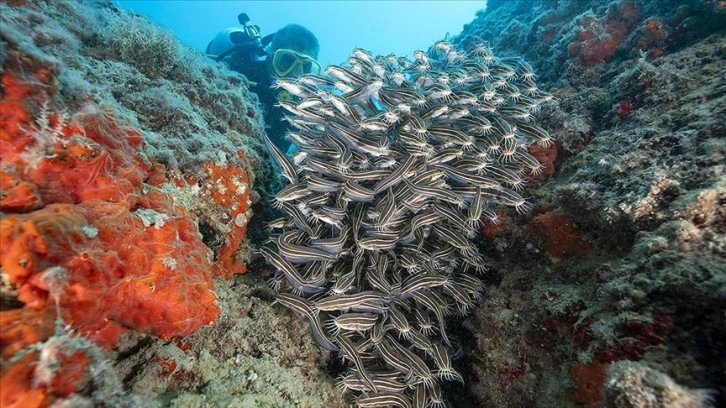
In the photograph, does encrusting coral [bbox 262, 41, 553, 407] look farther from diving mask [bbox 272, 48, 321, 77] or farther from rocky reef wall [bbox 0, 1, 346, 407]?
diving mask [bbox 272, 48, 321, 77]

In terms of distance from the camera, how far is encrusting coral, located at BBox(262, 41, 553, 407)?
570 centimetres

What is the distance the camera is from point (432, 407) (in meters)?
5.96

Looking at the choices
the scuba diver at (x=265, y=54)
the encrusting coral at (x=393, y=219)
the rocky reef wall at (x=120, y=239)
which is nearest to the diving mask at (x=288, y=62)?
the scuba diver at (x=265, y=54)

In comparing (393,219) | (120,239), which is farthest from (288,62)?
(120,239)

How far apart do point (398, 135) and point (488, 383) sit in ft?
14.9

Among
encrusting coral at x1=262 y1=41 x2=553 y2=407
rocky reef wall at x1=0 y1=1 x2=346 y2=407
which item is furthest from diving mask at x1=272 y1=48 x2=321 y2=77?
encrusting coral at x1=262 y1=41 x2=553 y2=407

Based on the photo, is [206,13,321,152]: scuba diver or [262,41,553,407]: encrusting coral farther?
[206,13,321,152]: scuba diver

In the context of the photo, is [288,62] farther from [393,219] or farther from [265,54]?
[393,219]

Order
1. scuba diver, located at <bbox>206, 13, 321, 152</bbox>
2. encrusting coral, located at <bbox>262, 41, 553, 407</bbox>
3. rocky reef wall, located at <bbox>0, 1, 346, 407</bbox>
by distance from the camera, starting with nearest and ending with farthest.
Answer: rocky reef wall, located at <bbox>0, 1, 346, 407</bbox>
encrusting coral, located at <bbox>262, 41, 553, 407</bbox>
scuba diver, located at <bbox>206, 13, 321, 152</bbox>

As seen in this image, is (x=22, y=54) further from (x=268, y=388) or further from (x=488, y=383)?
(x=488, y=383)

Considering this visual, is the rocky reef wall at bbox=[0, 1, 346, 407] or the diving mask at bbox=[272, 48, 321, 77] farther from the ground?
the diving mask at bbox=[272, 48, 321, 77]

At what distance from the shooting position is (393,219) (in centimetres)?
593

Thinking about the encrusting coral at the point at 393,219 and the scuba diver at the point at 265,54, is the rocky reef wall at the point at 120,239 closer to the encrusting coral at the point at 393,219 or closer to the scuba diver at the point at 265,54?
the encrusting coral at the point at 393,219

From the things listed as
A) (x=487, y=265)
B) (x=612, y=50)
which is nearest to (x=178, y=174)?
(x=487, y=265)
